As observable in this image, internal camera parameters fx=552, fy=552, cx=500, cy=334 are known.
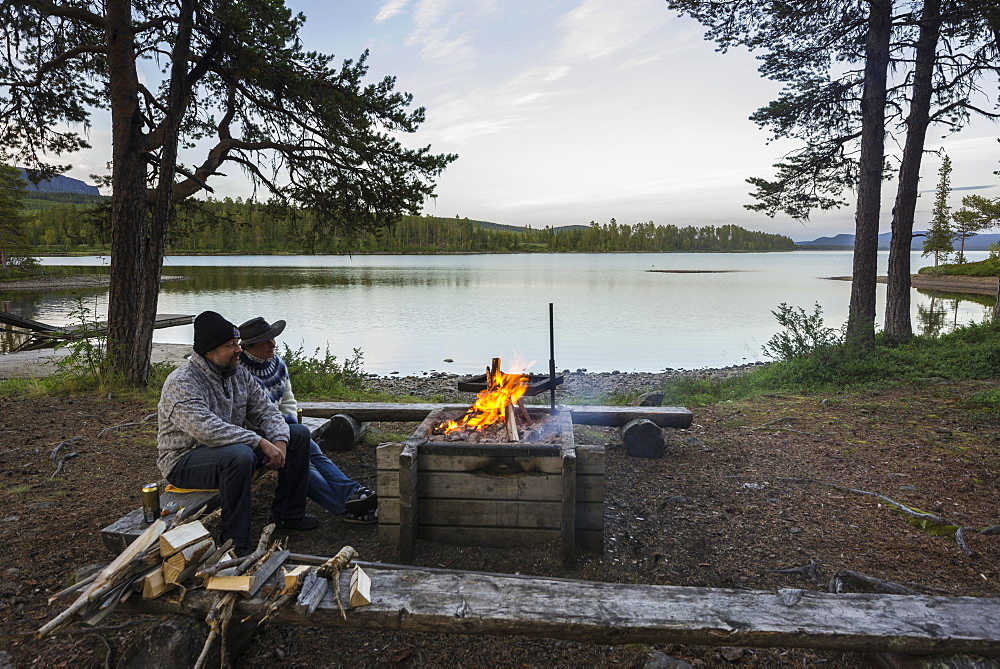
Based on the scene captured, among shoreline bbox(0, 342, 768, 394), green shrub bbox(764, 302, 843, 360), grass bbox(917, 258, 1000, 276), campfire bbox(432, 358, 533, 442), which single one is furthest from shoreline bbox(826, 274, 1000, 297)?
campfire bbox(432, 358, 533, 442)

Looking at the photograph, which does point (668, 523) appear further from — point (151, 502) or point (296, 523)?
point (151, 502)

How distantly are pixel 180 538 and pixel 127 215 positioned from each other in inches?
304

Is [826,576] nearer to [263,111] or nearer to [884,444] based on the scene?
[884,444]

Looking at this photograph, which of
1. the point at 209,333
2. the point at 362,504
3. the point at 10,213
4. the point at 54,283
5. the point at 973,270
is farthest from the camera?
the point at 54,283

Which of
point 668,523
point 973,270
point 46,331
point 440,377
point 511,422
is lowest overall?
point 440,377

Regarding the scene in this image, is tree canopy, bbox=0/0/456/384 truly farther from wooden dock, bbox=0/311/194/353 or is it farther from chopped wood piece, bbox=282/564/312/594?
chopped wood piece, bbox=282/564/312/594

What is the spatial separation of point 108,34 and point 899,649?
11.2 meters

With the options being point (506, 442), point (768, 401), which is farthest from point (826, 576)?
point (768, 401)

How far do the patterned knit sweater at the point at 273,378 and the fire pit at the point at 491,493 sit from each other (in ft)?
4.52

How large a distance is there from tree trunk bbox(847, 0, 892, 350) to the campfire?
8.84 metres

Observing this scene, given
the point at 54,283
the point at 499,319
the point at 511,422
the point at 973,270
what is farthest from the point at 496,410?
the point at 54,283

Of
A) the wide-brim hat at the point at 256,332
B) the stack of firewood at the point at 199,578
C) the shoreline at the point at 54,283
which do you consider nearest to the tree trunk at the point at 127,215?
the wide-brim hat at the point at 256,332

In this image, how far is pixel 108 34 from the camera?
8234mm

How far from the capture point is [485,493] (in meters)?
3.88
